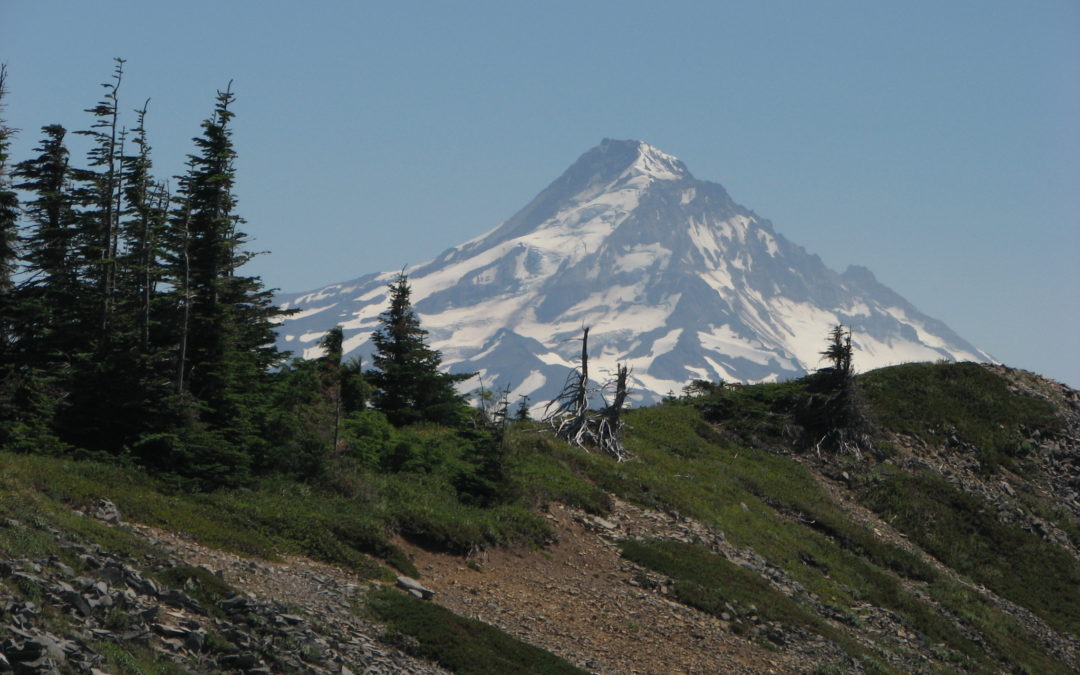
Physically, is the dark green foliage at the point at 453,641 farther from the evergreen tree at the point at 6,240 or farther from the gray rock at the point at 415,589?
the evergreen tree at the point at 6,240

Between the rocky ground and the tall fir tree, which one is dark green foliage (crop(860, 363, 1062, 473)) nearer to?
the tall fir tree

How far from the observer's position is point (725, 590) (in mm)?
31266

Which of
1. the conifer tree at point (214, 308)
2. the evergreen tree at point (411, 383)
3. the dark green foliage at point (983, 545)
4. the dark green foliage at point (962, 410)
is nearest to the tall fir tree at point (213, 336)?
the conifer tree at point (214, 308)

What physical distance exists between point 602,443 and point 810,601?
1335 cm

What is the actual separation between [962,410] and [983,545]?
15.0 meters

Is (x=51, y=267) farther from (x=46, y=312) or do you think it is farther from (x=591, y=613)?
(x=591, y=613)

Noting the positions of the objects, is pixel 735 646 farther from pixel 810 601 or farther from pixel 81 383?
pixel 81 383

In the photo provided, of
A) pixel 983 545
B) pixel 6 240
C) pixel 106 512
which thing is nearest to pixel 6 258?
pixel 6 240

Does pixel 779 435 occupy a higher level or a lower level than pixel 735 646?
higher

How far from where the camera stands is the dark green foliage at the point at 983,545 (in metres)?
43.1

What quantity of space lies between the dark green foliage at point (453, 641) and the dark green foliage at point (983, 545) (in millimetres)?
26892

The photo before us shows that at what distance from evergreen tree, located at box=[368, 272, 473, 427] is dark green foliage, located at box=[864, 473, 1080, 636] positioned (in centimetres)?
1927

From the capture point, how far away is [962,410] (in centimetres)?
5975

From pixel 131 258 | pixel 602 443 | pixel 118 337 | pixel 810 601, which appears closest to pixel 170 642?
pixel 118 337
